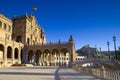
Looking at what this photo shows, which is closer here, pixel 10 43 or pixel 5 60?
pixel 5 60

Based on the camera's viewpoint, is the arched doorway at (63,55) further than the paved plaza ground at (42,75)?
Yes

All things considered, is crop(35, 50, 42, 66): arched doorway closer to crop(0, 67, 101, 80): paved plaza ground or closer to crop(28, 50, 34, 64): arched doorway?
crop(28, 50, 34, 64): arched doorway

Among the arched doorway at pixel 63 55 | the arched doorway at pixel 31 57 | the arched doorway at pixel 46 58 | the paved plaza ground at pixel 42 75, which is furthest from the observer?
the arched doorway at pixel 46 58

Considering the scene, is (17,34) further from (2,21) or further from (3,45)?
(3,45)

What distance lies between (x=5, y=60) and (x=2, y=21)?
1464 centimetres

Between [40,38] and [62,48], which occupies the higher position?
[40,38]

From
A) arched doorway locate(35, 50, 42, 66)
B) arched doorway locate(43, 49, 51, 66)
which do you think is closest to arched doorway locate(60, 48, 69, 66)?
arched doorway locate(43, 49, 51, 66)

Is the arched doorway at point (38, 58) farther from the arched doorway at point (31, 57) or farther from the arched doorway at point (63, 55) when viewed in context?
the arched doorway at point (63, 55)

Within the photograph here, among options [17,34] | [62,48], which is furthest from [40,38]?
[62,48]

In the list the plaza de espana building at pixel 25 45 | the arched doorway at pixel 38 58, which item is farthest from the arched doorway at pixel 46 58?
the arched doorway at pixel 38 58

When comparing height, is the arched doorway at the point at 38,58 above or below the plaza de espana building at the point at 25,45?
below

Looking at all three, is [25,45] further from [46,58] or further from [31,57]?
[46,58]

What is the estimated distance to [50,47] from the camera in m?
64.8

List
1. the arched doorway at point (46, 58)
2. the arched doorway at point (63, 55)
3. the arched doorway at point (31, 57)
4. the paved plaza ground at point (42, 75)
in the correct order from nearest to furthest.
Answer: the paved plaza ground at point (42, 75), the arched doorway at point (63, 55), the arched doorway at point (31, 57), the arched doorway at point (46, 58)
